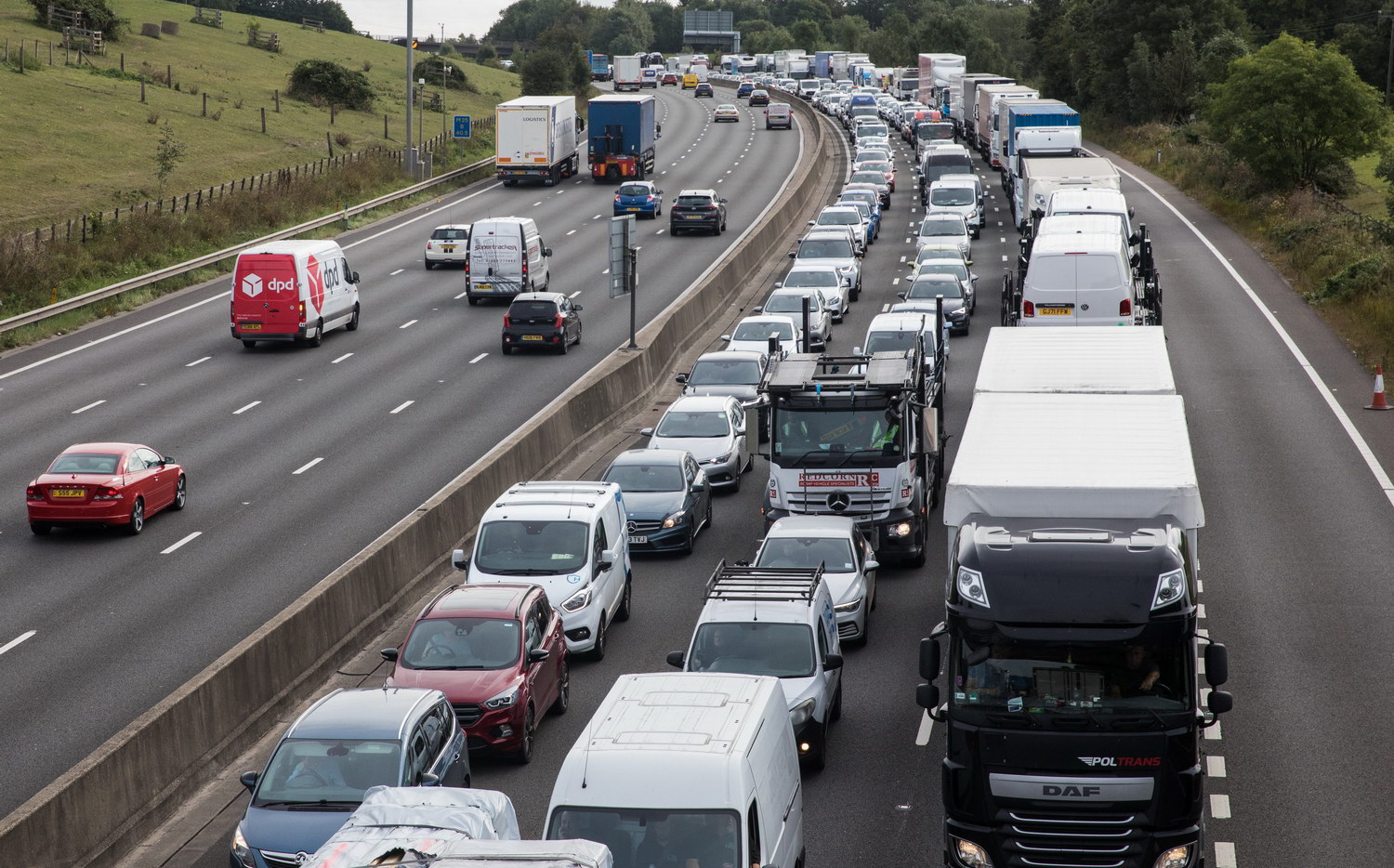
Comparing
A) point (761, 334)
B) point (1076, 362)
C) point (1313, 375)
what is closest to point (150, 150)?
point (761, 334)

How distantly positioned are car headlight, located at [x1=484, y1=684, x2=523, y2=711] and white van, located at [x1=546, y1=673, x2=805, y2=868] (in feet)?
14.7

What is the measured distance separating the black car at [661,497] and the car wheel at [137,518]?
754cm

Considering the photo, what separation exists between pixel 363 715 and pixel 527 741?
2.92 meters

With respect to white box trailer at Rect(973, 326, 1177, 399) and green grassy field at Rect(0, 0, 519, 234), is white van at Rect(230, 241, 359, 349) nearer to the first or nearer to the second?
green grassy field at Rect(0, 0, 519, 234)

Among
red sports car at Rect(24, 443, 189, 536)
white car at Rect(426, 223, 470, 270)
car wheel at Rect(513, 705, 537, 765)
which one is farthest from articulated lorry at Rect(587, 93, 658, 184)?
car wheel at Rect(513, 705, 537, 765)

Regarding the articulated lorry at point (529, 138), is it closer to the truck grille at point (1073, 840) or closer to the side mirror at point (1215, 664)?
the side mirror at point (1215, 664)

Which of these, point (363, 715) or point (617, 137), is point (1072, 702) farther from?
point (617, 137)

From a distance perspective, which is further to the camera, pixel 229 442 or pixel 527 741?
pixel 229 442

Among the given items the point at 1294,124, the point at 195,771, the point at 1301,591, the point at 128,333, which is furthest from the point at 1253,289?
the point at 195,771

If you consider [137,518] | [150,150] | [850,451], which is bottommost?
[137,518]

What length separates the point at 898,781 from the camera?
16172 mm

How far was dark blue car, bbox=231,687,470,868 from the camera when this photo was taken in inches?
532

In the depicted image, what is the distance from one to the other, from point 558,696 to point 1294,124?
45.3m

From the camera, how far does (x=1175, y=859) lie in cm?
1181
